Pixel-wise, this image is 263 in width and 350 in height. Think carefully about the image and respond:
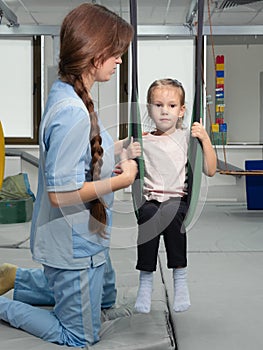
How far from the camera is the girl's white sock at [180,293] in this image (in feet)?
6.88

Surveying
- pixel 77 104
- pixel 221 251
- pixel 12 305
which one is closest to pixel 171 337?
pixel 12 305

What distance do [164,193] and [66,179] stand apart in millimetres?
416

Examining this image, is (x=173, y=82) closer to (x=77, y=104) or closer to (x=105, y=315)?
(x=77, y=104)

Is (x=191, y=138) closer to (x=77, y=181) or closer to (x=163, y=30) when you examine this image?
(x=77, y=181)

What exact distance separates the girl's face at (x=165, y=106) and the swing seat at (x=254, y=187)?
405 cm

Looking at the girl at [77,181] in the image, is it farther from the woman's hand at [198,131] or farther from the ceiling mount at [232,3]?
the ceiling mount at [232,3]

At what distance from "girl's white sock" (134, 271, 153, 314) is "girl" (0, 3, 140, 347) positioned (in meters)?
0.15

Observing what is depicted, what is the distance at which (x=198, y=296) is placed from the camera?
2.68 meters

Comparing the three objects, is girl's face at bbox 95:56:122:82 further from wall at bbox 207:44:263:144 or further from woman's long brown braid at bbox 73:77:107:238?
wall at bbox 207:44:263:144

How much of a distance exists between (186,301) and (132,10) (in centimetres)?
103

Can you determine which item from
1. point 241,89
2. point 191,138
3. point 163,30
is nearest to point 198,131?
point 191,138

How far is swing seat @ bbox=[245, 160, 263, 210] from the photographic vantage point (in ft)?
19.8

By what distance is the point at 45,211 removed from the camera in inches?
79.3

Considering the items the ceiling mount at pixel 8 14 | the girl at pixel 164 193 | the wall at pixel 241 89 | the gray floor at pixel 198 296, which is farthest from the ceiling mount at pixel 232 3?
the girl at pixel 164 193
